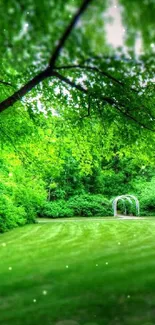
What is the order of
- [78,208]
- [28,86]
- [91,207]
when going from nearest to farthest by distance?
1. [28,86]
2. [91,207]
3. [78,208]

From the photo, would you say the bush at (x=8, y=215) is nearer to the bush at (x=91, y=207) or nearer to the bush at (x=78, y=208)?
the bush at (x=78, y=208)

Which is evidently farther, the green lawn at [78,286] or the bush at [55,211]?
the bush at [55,211]

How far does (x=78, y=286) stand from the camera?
5.66m

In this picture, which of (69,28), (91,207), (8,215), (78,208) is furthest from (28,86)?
(78,208)

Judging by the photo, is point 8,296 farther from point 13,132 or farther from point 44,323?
point 13,132

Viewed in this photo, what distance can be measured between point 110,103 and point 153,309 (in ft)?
18.1

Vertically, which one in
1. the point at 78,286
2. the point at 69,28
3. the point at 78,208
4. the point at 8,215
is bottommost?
the point at 78,286

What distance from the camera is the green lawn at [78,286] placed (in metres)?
4.16

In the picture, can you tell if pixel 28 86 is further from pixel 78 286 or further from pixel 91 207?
pixel 91 207

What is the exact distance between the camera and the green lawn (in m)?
4.16

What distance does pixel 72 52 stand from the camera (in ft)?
23.9

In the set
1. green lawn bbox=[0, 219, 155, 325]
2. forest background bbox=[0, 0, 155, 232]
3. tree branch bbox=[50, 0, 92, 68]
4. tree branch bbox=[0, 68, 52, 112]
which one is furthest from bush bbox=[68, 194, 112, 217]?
tree branch bbox=[50, 0, 92, 68]

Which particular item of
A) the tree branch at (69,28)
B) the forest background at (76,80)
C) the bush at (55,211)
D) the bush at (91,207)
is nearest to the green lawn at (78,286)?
the forest background at (76,80)

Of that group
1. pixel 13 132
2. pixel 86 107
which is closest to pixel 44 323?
pixel 86 107
